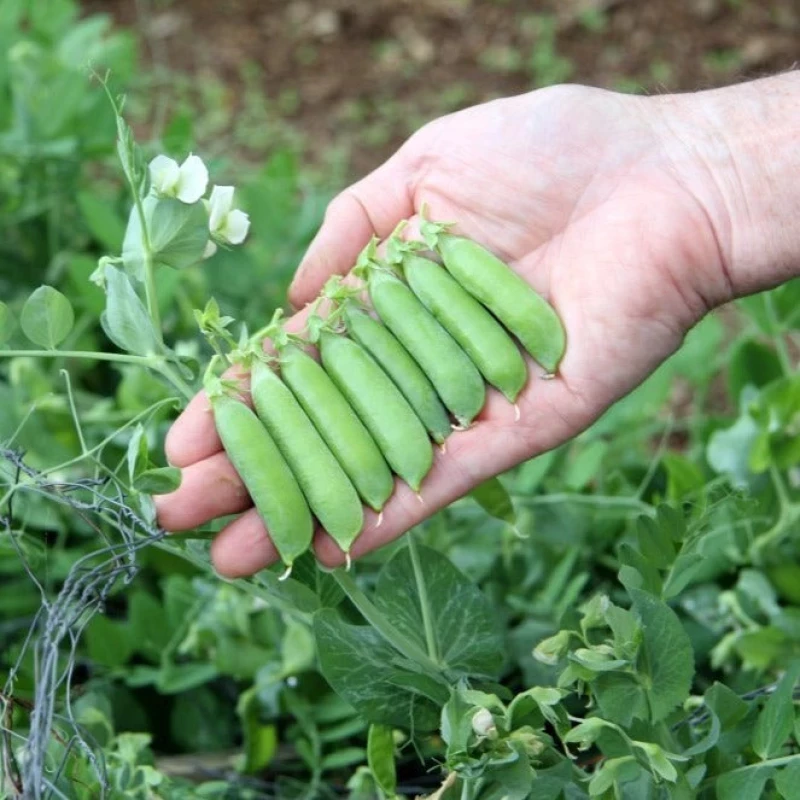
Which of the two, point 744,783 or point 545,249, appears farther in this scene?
point 545,249

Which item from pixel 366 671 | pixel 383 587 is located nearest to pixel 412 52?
pixel 383 587

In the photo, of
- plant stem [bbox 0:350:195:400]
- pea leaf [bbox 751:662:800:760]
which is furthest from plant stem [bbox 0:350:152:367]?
pea leaf [bbox 751:662:800:760]

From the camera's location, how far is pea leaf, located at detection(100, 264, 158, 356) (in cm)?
106

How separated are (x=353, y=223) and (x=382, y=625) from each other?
49 cm

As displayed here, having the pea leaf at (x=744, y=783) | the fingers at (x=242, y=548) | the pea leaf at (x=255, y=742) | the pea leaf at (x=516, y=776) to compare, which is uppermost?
the fingers at (x=242, y=548)

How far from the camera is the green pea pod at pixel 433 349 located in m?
1.17

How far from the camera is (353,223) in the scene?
4.42 feet

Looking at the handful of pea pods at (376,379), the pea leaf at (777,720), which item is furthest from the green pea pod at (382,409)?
the pea leaf at (777,720)

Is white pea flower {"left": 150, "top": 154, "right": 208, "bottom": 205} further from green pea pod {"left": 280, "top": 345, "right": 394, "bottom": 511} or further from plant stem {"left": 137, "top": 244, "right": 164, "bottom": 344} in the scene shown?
green pea pod {"left": 280, "top": 345, "right": 394, "bottom": 511}

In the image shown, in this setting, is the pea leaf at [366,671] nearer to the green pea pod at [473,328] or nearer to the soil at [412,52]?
the green pea pod at [473,328]

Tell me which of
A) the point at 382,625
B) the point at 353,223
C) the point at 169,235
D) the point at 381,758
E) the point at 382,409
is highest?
the point at 169,235

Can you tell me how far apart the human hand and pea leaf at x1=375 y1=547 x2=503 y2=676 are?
0.15ft

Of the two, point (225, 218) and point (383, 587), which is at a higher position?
point (225, 218)

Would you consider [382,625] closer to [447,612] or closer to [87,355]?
[447,612]
